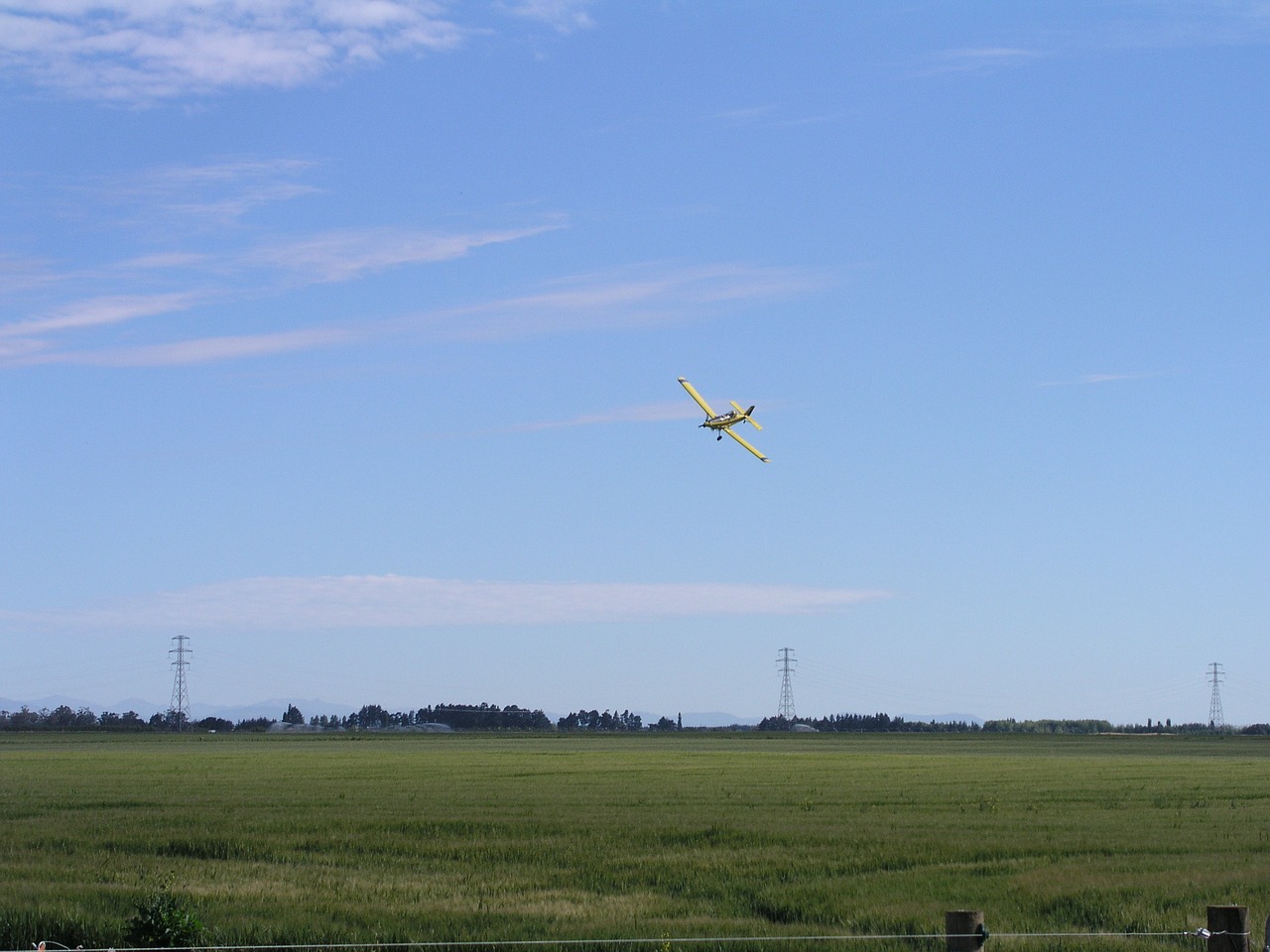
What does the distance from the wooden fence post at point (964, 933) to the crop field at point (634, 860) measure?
Result: 16.8ft

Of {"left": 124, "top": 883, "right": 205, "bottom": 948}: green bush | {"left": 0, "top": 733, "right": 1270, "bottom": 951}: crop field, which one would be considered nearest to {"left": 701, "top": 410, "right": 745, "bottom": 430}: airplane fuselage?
{"left": 0, "top": 733, "right": 1270, "bottom": 951}: crop field

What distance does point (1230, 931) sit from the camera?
12938 mm

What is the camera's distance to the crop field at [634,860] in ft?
74.4

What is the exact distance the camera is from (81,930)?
22.8 meters

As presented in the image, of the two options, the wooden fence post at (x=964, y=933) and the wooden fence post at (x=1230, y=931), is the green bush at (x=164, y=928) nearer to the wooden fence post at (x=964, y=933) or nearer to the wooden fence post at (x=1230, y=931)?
the wooden fence post at (x=964, y=933)

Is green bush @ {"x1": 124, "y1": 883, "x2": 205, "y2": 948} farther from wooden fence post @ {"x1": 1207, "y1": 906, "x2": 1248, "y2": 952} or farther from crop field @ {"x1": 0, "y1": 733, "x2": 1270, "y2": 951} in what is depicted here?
wooden fence post @ {"x1": 1207, "y1": 906, "x2": 1248, "y2": 952}

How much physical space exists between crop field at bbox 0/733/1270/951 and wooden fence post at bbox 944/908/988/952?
202 inches

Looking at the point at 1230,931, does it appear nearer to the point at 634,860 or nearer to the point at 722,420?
the point at 634,860

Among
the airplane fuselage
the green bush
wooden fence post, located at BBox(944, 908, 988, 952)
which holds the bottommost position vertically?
the green bush

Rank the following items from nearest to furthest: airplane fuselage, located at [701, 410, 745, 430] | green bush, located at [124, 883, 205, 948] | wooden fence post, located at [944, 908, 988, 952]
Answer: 1. wooden fence post, located at [944, 908, 988, 952]
2. green bush, located at [124, 883, 205, 948]
3. airplane fuselage, located at [701, 410, 745, 430]

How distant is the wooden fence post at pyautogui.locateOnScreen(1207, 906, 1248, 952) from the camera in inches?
505

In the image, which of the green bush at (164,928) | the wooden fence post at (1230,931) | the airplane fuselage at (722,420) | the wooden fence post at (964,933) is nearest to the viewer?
the wooden fence post at (1230,931)

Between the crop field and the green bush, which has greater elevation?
the green bush

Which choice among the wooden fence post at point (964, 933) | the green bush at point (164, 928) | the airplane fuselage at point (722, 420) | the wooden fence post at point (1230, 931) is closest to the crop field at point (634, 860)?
the green bush at point (164, 928)
